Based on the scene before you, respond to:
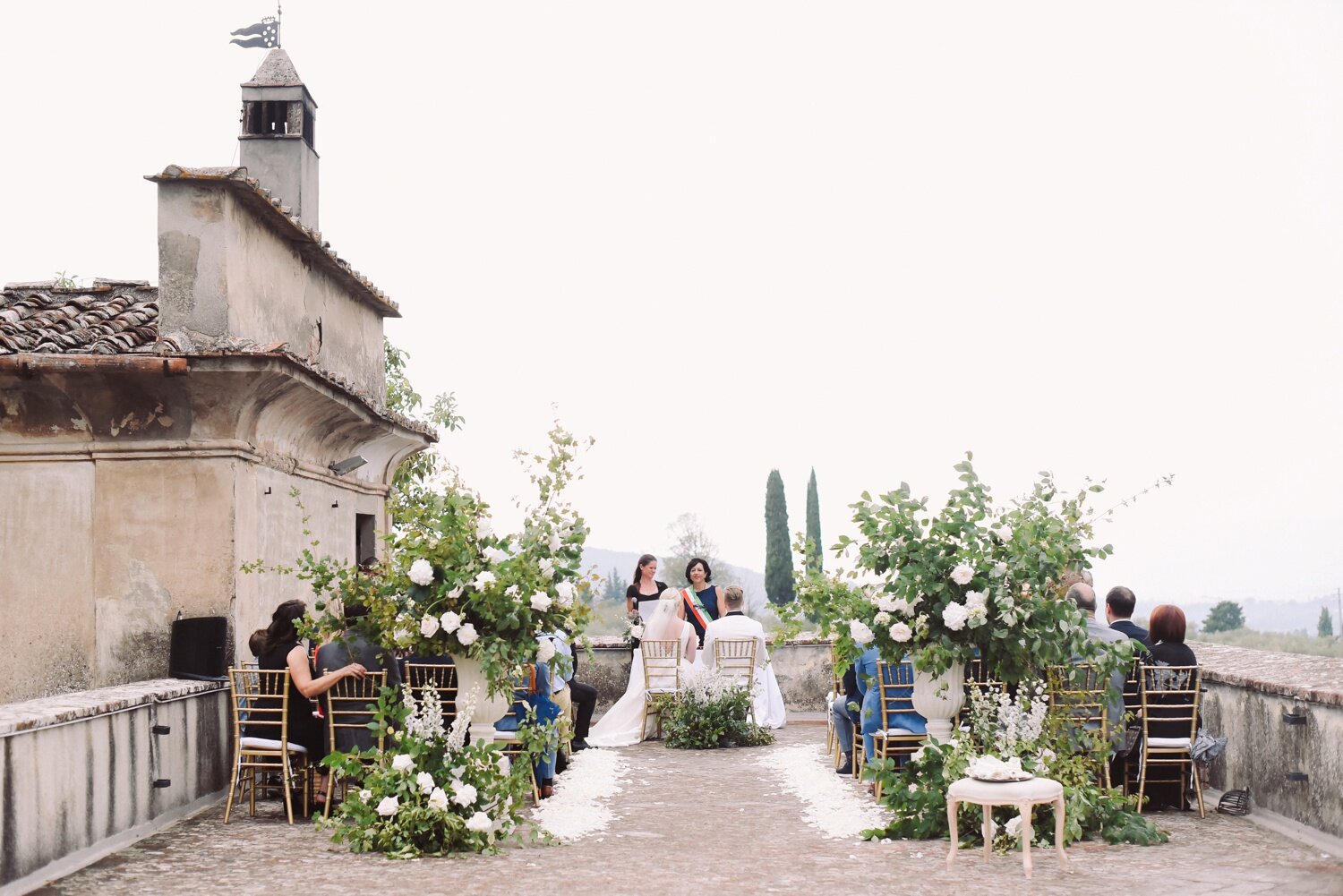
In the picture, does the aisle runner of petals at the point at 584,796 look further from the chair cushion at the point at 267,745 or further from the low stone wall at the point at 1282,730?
the low stone wall at the point at 1282,730

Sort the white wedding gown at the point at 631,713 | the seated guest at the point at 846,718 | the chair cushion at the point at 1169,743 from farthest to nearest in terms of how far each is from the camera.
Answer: the white wedding gown at the point at 631,713 → the seated guest at the point at 846,718 → the chair cushion at the point at 1169,743

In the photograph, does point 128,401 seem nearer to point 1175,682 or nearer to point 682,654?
point 682,654

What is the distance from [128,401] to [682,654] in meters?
6.54

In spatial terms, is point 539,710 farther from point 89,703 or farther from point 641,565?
point 641,565

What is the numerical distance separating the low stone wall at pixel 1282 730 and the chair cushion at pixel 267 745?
22.2 ft

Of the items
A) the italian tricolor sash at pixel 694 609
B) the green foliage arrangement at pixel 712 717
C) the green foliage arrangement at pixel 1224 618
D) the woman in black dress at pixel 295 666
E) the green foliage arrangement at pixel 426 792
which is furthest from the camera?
the green foliage arrangement at pixel 1224 618

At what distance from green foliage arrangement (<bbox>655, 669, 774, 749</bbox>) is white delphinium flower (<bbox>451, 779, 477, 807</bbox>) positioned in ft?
19.2

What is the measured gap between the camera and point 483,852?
827 centimetres

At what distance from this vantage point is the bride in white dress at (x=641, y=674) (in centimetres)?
1443

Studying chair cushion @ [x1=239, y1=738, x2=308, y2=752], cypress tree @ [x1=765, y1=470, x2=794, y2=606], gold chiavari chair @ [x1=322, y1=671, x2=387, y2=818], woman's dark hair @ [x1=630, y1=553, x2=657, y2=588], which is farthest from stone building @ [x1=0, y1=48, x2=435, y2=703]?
cypress tree @ [x1=765, y1=470, x2=794, y2=606]

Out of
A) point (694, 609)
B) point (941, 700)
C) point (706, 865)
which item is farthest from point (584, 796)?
point (694, 609)

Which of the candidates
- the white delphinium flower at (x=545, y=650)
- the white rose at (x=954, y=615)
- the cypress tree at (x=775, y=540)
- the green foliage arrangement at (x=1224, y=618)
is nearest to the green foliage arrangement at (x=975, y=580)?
the white rose at (x=954, y=615)

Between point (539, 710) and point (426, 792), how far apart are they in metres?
2.43

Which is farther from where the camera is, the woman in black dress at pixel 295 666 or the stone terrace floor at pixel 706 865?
the woman in black dress at pixel 295 666
